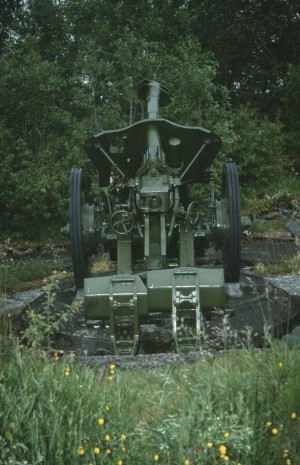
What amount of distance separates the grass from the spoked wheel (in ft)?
10.1

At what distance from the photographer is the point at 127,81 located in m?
16.8

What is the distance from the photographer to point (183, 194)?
7.63 m

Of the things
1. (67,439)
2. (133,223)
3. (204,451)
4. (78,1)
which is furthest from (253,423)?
(78,1)

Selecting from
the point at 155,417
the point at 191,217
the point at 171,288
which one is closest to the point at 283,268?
the point at 191,217

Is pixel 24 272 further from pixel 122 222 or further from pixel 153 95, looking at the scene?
pixel 122 222

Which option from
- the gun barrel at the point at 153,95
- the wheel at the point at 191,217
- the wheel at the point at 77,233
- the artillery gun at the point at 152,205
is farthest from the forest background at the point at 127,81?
the wheel at the point at 191,217

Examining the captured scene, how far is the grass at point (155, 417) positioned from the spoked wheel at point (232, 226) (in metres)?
3.09

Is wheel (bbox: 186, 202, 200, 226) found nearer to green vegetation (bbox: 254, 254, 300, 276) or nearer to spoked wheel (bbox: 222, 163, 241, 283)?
spoked wheel (bbox: 222, 163, 241, 283)

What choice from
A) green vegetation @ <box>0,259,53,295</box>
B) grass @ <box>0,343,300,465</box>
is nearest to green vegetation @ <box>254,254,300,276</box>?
green vegetation @ <box>0,259,53,295</box>

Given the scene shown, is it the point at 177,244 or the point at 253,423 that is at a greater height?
the point at 177,244

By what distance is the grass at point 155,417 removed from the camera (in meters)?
3.21

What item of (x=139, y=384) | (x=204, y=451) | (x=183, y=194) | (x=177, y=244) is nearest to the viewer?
(x=204, y=451)

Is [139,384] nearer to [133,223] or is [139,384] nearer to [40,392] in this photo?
[40,392]

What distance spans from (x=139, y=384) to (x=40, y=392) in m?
0.65
